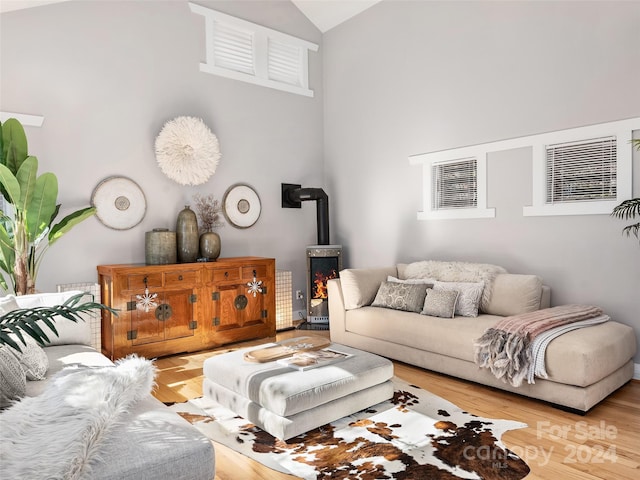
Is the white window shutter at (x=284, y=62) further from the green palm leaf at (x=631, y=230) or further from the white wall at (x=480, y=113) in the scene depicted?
the green palm leaf at (x=631, y=230)

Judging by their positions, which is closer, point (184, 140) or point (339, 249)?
point (184, 140)

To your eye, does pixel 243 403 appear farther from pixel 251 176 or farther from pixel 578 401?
pixel 251 176

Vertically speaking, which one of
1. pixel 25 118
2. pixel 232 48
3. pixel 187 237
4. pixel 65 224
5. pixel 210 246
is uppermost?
pixel 232 48

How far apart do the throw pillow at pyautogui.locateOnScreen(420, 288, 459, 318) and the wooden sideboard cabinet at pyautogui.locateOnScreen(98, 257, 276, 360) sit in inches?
72.9

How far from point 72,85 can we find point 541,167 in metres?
4.41

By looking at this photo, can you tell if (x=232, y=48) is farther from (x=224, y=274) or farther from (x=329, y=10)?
(x=224, y=274)

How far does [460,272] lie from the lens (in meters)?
4.15

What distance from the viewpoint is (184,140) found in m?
4.75

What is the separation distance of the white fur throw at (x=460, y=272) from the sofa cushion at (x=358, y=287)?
0.39m

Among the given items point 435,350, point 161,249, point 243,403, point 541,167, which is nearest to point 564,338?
point 435,350

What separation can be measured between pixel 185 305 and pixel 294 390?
2.23m

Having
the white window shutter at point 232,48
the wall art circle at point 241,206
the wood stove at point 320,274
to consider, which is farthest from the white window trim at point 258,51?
the wood stove at point 320,274

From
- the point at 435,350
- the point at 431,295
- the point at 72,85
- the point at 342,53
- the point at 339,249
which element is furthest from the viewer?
the point at 342,53

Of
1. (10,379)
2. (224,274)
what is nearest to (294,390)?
(10,379)
